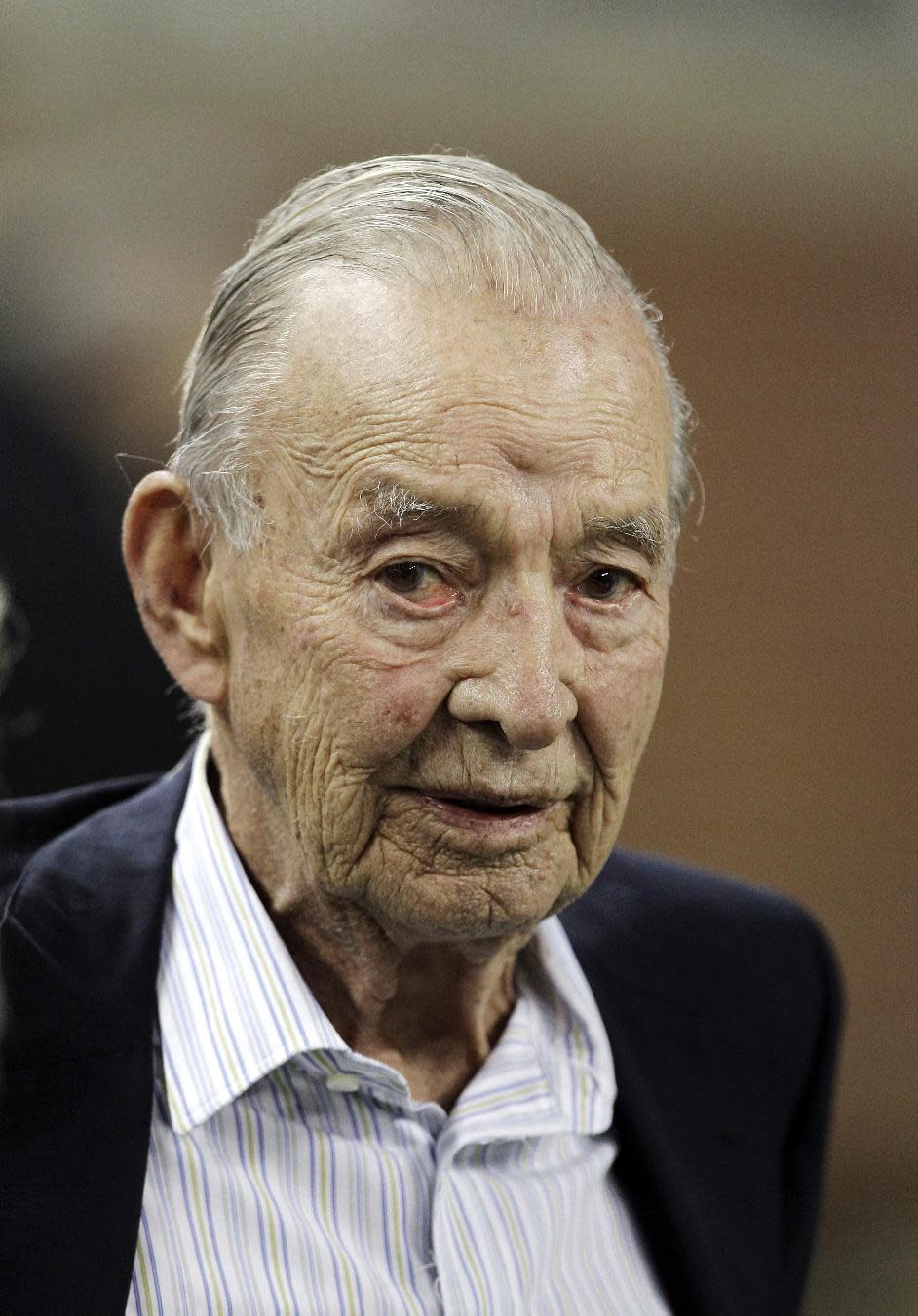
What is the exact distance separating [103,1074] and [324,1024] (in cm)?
17

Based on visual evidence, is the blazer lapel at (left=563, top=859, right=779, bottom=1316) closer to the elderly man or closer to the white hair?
the elderly man

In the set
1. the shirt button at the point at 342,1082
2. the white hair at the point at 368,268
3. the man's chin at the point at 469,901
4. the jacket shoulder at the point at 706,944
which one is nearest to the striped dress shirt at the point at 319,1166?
the shirt button at the point at 342,1082

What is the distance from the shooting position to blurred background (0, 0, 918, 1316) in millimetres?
1236

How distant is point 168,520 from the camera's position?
3.73 ft

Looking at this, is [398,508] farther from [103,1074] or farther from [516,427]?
[103,1074]

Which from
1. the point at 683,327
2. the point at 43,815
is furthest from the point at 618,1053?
the point at 683,327

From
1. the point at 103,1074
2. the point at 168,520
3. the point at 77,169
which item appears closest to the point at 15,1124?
the point at 103,1074

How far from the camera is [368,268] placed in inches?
40.5

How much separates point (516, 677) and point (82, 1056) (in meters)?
0.44

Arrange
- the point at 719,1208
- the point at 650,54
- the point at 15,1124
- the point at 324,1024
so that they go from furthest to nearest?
the point at 650,54, the point at 719,1208, the point at 324,1024, the point at 15,1124

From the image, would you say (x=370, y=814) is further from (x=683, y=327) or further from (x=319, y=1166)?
(x=683, y=327)

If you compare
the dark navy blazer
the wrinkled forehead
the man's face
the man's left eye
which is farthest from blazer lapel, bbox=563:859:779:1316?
the wrinkled forehead

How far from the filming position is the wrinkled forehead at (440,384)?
38.7 inches

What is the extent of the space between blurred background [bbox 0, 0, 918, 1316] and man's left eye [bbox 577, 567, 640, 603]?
1.53ft
